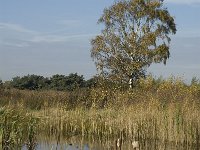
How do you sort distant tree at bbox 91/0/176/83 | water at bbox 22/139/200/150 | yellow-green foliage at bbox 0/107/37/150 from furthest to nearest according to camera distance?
1. distant tree at bbox 91/0/176/83
2. water at bbox 22/139/200/150
3. yellow-green foliage at bbox 0/107/37/150

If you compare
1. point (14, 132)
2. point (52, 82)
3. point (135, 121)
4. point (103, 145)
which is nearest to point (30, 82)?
point (52, 82)

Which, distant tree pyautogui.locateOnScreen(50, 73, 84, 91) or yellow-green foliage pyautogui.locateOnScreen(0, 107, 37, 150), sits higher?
distant tree pyautogui.locateOnScreen(50, 73, 84, 91)

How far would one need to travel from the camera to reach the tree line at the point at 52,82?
148ft

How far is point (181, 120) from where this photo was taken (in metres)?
13.9

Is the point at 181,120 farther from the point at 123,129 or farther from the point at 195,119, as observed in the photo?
the point at 123,129

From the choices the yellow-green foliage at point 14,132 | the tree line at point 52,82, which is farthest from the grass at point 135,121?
the tree line at point 52,82

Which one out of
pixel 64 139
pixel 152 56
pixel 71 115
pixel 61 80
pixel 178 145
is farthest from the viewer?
pixel 61 80

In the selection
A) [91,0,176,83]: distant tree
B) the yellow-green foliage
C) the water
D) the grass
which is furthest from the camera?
[91,0,176,83]: distant tree

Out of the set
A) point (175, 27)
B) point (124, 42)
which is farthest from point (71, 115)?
point (175, 27)

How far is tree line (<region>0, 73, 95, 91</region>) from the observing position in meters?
45.2

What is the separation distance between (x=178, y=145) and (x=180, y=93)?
13.3 feet

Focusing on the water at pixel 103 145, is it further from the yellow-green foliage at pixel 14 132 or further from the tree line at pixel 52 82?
the tree line at pixel 52 82

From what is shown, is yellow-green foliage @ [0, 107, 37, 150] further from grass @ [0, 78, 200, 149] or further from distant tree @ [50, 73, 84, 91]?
distant tree @ [50, 73, 84, 91]

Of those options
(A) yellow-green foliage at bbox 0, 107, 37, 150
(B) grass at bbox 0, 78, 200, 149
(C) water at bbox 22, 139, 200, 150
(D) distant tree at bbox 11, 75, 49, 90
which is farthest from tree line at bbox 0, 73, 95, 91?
(A) yellow-green foliage at bbox 0, 107, 37, 150
